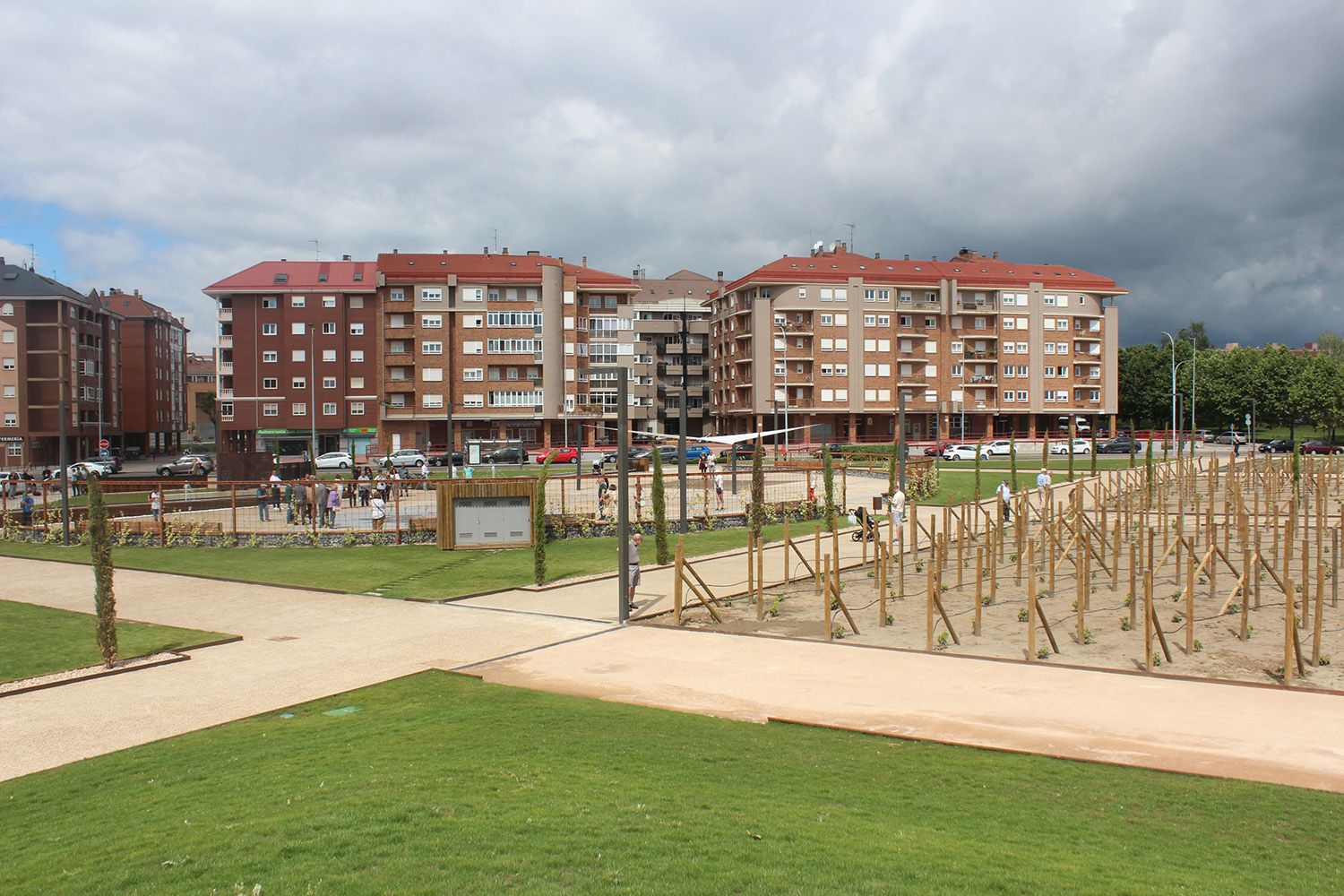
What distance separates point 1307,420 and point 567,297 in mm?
77229

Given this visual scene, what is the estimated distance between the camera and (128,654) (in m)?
16.4

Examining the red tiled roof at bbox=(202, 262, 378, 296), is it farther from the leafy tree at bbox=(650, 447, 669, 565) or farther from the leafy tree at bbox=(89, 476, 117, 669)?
the leafy tree at bbox=(89, 476, 117, 669)

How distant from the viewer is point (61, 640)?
17.8 metres

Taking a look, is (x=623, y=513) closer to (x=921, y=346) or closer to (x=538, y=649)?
(x=538, y=649)

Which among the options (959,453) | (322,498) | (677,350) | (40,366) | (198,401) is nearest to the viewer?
(322,498)

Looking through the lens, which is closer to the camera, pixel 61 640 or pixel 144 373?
pixel 61 640

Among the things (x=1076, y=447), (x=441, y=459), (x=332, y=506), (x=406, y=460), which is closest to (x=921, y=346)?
(x=1076, y=447)

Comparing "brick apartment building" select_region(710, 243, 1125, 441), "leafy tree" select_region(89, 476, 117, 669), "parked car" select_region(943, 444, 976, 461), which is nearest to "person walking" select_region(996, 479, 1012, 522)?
"leafy tree" select_region(89, 476, 117, 669)

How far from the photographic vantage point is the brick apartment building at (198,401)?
15488 centimetres

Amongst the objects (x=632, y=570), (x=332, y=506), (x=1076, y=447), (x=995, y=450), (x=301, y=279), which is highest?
(x=301, y=279)

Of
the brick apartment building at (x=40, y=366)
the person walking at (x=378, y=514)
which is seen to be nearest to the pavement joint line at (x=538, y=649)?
the person walking at (x=378, y=514)

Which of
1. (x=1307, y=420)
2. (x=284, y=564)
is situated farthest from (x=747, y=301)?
(x=284, y=564)

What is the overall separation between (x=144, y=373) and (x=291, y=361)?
41.1m

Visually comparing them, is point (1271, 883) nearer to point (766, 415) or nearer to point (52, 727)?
point (52, 727)
